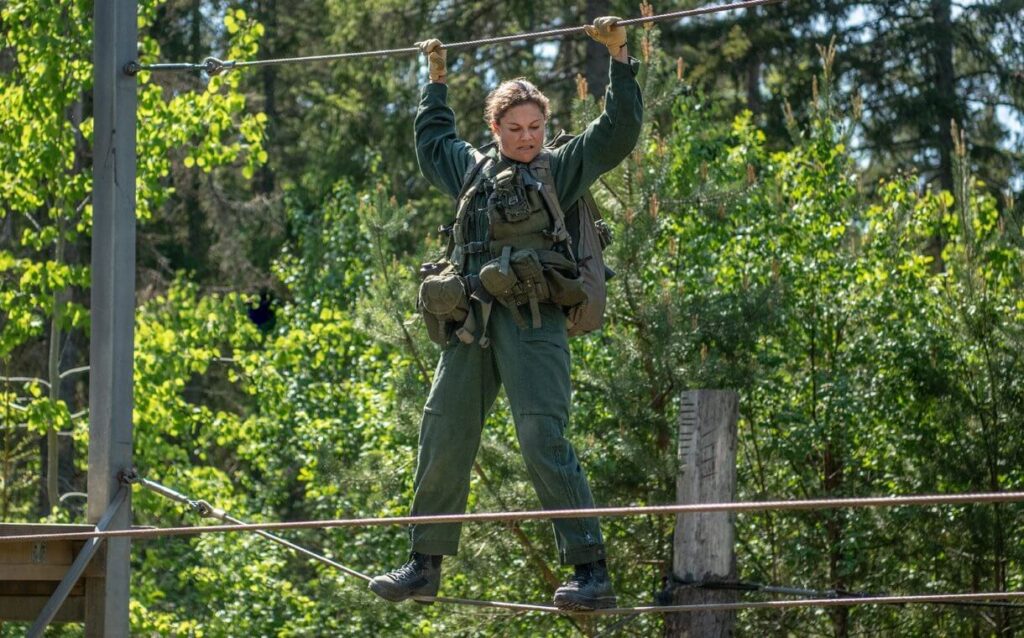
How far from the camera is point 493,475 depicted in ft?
35.5

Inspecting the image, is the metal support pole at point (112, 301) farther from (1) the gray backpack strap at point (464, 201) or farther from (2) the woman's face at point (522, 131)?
(2) the woman's face at point (522, 131)

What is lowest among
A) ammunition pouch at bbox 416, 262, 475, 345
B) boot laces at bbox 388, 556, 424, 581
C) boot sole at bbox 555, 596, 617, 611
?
boot sole at bbox 555, 596, 617, 611

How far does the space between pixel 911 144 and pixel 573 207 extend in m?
14.2

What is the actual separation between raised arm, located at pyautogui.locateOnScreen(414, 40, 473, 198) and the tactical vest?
0.22 m

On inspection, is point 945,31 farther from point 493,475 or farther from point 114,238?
point 114,238

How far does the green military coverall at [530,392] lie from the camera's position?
5.44 metres

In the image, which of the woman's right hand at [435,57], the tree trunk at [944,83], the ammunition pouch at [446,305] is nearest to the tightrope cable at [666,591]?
the ammunition pouch at [446,305]

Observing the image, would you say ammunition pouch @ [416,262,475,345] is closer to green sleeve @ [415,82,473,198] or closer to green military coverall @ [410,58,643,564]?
green military coverall @ [410,58,643,564]

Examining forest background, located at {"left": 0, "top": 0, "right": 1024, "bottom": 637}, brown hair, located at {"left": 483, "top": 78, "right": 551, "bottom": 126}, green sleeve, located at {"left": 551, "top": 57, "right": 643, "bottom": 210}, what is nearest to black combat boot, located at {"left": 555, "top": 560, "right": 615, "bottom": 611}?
green sleeve, located at {"left": 551, "top": 57, "right": 643, "bottom": 210}

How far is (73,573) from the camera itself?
19.5ft

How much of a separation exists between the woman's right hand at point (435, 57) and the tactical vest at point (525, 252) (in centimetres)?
36

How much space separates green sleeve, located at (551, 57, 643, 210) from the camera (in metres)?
5.37

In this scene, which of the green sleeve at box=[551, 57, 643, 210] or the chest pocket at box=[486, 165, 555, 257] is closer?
the green sleeve at box=[551, 57, 643, 210]

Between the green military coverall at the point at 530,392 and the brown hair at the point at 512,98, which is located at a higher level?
the brown hair at the point at 512,98
